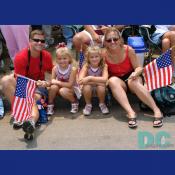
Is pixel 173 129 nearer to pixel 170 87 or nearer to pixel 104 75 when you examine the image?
pixel 170 87

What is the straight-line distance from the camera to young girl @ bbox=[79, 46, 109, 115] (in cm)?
530

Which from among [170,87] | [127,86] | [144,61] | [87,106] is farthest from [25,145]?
[144,61]

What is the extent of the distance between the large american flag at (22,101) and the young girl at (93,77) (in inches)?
27.7

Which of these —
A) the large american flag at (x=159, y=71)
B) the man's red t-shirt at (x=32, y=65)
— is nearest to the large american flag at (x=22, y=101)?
the man's red t-shirt at (x=32, y=65)

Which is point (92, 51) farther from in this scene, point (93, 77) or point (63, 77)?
point (63, 77)

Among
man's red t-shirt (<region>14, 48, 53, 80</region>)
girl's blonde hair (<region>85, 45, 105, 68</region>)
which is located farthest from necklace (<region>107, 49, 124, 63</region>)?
man's red t-shirt (<region>14, 48, 53, 80</region>)

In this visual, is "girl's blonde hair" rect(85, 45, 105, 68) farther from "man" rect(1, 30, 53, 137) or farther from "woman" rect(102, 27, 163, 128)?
"man" rect(1, 30, 53, 137)

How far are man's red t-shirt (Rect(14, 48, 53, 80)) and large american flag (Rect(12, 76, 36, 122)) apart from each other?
34 centimetres

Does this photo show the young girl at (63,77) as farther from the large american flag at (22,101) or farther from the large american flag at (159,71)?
the large american flag at (159,71)

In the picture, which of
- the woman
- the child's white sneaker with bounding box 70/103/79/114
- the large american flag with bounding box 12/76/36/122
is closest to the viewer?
the large american flag with bounding box 12/76/36/122

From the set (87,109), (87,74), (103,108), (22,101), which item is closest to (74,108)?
(87,109)

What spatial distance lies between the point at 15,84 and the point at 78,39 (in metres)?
1.23

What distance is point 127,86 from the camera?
5.45 metres

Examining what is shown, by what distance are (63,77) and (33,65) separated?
17.0 inches
